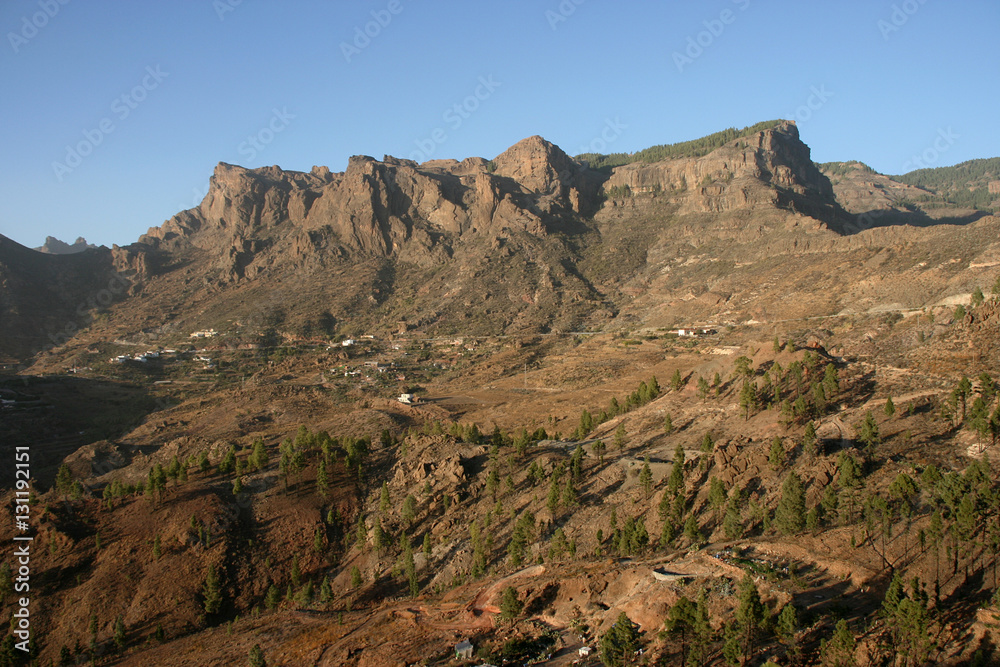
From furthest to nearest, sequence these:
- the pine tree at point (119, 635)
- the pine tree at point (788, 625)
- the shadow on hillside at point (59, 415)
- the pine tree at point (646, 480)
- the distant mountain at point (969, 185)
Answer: the distant mountain at point (969, 185), the shadow on hillside at point (59, 415), the pine tree at point (646, 480), the pine tree at point (119, 635), the pine tree at point (788, 625)

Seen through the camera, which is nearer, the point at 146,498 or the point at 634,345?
the point at 146,498

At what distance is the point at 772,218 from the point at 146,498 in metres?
88.8

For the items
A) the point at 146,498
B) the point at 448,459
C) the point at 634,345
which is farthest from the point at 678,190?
the point at 146,498

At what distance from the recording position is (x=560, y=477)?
96.4 ft

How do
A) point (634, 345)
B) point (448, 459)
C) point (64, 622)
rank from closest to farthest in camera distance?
point (64, 622) < point (448, 459) < point (634, 345)

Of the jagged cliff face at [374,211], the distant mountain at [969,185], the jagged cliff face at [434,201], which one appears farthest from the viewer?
the distant mountain at [969,185]

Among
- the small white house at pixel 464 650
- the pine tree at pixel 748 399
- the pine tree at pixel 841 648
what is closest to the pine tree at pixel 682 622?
the pine tree at pixel 841 648

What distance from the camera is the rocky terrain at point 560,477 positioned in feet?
58.5

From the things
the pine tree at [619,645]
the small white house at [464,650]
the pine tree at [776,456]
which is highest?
the pine tree at [776,456]

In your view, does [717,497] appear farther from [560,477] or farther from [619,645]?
[619,645]

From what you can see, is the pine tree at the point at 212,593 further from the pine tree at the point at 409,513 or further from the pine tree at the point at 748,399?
the pine tree at the point at 748,399

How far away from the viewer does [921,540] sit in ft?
60.9

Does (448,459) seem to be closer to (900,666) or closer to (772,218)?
(900,666)

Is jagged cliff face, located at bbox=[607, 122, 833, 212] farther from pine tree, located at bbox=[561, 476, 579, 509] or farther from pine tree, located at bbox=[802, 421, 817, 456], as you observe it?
pine tree, located at bbox=[561, 476, 579, 509]
